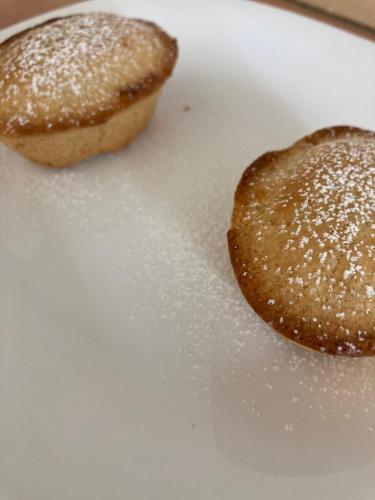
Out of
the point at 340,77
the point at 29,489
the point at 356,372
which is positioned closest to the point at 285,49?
the point at 340,77

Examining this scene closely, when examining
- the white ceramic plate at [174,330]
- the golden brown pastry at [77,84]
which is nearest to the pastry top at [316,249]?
the white ceramic plate at [174,330]

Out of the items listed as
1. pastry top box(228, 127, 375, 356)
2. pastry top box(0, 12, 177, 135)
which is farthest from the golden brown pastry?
pastry top box(228, 127, 375, 356)

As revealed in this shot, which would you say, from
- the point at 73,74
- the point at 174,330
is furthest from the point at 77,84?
the point at 174,330

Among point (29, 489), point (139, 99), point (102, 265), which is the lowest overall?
point (29, 489)

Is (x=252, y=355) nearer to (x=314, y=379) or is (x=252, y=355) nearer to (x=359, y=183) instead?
(x=314, y=379)

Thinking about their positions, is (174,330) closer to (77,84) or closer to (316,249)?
(316,249)

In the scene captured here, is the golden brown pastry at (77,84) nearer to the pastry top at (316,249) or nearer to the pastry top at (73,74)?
the pastry top at (73,74)
